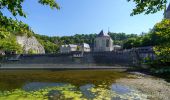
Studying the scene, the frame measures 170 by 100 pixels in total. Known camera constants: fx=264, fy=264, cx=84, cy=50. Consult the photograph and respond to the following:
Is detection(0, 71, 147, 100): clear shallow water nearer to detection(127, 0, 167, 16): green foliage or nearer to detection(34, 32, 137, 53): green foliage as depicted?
detection(127, 0, 167, 16): green foliage

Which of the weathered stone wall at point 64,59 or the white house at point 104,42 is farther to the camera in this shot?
the white house at point 104,42

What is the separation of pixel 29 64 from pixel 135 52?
98.0 feet

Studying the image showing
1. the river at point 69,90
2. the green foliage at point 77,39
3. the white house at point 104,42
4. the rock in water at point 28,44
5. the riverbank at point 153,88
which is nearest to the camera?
the river at point 69,90

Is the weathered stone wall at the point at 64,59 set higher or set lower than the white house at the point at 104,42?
lower

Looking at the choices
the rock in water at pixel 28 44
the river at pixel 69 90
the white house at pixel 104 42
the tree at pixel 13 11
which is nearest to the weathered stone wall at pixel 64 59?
the rock in water at pixel 28 44

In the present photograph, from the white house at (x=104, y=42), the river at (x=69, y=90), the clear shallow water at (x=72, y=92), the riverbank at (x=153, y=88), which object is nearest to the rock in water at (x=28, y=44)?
the white house at (x=104, y=42)

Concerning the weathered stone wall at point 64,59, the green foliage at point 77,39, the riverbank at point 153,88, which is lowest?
the riverbank at point 153,88

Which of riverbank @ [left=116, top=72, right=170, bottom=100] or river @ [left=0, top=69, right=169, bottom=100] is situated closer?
river @ [left=0, top=69, right=169, bottom=100]

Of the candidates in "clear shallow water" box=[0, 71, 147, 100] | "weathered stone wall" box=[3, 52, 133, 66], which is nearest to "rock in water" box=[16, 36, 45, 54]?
"weathered stone wall" box=[3, 52, 133, 66]

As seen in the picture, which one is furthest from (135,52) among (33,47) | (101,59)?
(33,47)

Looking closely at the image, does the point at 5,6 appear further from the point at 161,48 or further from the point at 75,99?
the point at 75,99

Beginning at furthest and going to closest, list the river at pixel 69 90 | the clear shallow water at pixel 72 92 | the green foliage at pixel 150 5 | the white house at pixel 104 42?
1. the white house at pixel 104 42
2. the river at pixel 69 90
3. the clear shallow water at pixel 72 92
4. the green foliage at pixel 150 5

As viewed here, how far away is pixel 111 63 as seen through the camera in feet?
241

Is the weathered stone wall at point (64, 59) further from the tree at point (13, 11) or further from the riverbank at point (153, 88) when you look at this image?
the tree at point (13, 11)
